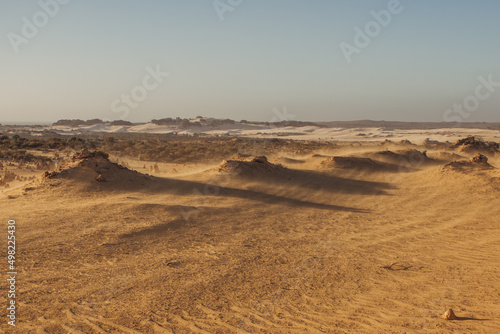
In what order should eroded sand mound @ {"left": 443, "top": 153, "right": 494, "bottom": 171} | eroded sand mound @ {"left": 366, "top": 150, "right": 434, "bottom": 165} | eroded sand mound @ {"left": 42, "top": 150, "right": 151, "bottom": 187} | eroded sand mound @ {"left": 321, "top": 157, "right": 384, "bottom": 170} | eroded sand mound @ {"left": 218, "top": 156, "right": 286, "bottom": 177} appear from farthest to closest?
eroded sand mound @ {"left": 366, "top": 150, "right": 434, "bottom": 165}, eroded sand mound @ {"left": 321, "top": 157, "right": 384, "bottom": 170}, eroded sand mound @ {"left": 443, "top": 153, "right": 494, "bottom": 171}, eroded sand mound @ {"left": 218, "top": 156, "right": 286, "bottom": 177}, eroded sand mound @ {"left": 42, "top": 150, "right": 151, "bottom": 187}

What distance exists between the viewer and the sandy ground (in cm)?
526

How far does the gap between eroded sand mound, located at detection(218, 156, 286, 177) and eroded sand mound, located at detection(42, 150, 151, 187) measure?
331 cm

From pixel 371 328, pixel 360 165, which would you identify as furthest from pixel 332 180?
pixel 371 328

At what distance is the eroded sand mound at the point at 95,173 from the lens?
1284cm

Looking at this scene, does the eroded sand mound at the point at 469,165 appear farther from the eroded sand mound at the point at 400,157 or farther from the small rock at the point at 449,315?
the small rock at the point at 449,315

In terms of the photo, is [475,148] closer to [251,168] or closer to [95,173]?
[251,168]

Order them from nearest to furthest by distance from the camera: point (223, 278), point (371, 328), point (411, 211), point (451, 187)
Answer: point (371, 328) < point (223, 278) < point (411, 211) < point (451, 187)

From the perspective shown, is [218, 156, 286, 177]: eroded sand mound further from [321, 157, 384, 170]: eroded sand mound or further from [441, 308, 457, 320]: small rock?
[441, 308, 457, 320]: small rock

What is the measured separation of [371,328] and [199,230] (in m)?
5.28

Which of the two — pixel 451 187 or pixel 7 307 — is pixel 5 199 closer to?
pixel 7 307

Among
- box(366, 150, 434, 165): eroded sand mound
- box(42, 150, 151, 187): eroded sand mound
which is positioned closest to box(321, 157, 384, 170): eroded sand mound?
box(366, 150, 434, 165): eroded sand mound

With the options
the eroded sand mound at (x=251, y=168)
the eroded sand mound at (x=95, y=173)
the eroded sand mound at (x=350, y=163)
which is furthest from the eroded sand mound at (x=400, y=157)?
the eroded sand mound at (x=95, y=173)

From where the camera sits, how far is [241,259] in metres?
7.70

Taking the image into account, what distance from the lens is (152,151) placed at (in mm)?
30750
